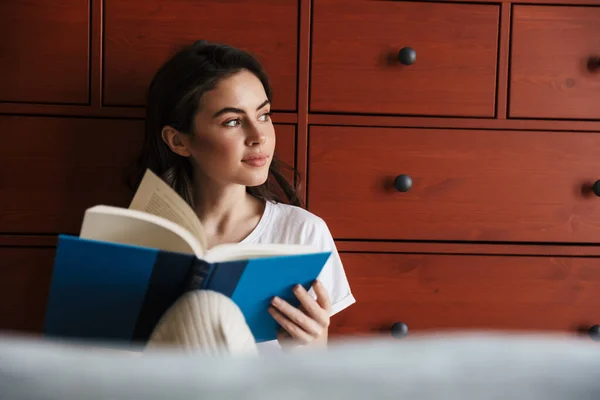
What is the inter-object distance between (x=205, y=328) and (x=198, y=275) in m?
0.13

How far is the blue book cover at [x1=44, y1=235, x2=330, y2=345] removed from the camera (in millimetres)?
737

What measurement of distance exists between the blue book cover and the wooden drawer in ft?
1.55

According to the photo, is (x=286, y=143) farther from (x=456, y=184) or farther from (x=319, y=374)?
(x=319, y=374)

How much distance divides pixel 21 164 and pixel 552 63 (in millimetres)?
1171

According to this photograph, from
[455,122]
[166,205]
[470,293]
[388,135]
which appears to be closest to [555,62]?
[455,122]

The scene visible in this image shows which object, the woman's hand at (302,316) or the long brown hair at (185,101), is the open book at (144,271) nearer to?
the woman's hand at (302,316)

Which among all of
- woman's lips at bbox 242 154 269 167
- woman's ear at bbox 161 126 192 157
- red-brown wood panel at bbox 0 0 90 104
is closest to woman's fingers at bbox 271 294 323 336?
woman's lips at bbox 242 154 269 167

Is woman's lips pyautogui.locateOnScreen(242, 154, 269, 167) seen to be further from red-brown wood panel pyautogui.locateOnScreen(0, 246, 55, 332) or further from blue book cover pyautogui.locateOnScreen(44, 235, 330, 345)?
red-brown wood panel pyautogui.locateOnScreen(0, 246, 55, 332)

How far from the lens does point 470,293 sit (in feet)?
4.18

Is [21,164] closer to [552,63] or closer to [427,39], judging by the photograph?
[427,39]

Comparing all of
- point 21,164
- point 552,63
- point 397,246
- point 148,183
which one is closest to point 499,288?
point 397,246

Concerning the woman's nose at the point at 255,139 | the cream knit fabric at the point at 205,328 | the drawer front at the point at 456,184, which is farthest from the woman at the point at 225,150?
the cream knit fabric at the point at 205,328

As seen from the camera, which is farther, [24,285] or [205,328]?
A: [24,285]

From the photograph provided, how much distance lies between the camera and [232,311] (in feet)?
2.10
